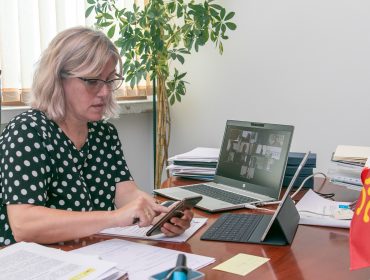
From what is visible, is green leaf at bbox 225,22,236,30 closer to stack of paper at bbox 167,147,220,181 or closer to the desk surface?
stack of paper at bbox 167,147,220,181

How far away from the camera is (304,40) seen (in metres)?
2.39

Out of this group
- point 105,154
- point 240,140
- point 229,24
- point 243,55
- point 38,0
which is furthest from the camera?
point 243,55

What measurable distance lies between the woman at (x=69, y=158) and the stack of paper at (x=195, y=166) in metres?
0.42

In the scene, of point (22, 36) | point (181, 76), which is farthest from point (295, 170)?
point (22, 36)

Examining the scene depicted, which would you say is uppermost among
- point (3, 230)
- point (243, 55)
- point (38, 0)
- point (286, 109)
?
point (38, 0)

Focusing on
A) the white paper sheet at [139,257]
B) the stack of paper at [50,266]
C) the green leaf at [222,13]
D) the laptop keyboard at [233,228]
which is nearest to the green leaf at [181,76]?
the green leaf at [222,13]

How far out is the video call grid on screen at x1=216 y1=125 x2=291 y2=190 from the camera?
167cm

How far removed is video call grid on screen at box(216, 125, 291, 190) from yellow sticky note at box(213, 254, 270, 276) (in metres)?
0.58

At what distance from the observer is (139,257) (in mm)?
1068

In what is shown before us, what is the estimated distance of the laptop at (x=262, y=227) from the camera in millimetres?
1185

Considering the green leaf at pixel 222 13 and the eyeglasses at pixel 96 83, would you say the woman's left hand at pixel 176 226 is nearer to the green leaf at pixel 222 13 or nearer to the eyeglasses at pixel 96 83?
the eyeglasses at pixel 96 83

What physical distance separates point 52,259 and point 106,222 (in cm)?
26

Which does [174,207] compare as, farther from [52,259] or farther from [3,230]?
[3,230]

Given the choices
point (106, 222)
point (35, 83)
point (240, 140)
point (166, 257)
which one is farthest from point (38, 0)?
point (166, 257)
